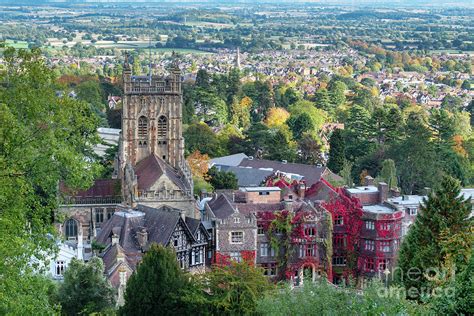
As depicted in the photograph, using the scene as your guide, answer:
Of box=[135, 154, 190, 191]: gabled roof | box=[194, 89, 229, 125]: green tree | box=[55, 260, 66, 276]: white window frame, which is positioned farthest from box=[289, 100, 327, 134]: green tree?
box=[55, 260, 66, 276]: white window frame

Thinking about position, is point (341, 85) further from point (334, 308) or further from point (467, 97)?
point (334, 308)

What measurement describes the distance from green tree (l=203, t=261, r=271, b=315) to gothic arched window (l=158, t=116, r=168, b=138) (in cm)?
1834

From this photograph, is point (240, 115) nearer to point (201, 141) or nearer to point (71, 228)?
point (201, 141)

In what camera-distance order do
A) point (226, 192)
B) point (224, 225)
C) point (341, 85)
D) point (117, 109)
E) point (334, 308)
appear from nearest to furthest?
1. point (334, 308)
2. point (224, 225)
3. point (226, 192)
4. point (117, 109)
5. point (341, 85)

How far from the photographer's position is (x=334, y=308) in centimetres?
2938

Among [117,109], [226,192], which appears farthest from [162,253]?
[117,109]

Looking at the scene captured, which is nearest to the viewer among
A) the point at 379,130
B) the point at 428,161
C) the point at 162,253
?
the point at 162,253

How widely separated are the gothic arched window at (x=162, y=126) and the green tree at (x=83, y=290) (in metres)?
17.6

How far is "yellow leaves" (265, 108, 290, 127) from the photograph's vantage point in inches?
4151

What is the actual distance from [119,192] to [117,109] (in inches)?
1677

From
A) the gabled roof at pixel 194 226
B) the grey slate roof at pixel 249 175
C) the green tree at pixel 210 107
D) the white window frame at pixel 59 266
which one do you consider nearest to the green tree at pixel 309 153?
the grey slate roof at pixel 249 175

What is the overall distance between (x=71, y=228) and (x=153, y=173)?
4910mm

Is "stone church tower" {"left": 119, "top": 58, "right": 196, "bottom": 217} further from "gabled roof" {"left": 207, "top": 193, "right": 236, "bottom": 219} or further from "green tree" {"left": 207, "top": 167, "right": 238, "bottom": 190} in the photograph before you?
"green tree" {"left": 207, "top": 167, "right": 238, "bottom": 190}

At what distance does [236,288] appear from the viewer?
3538 cm
